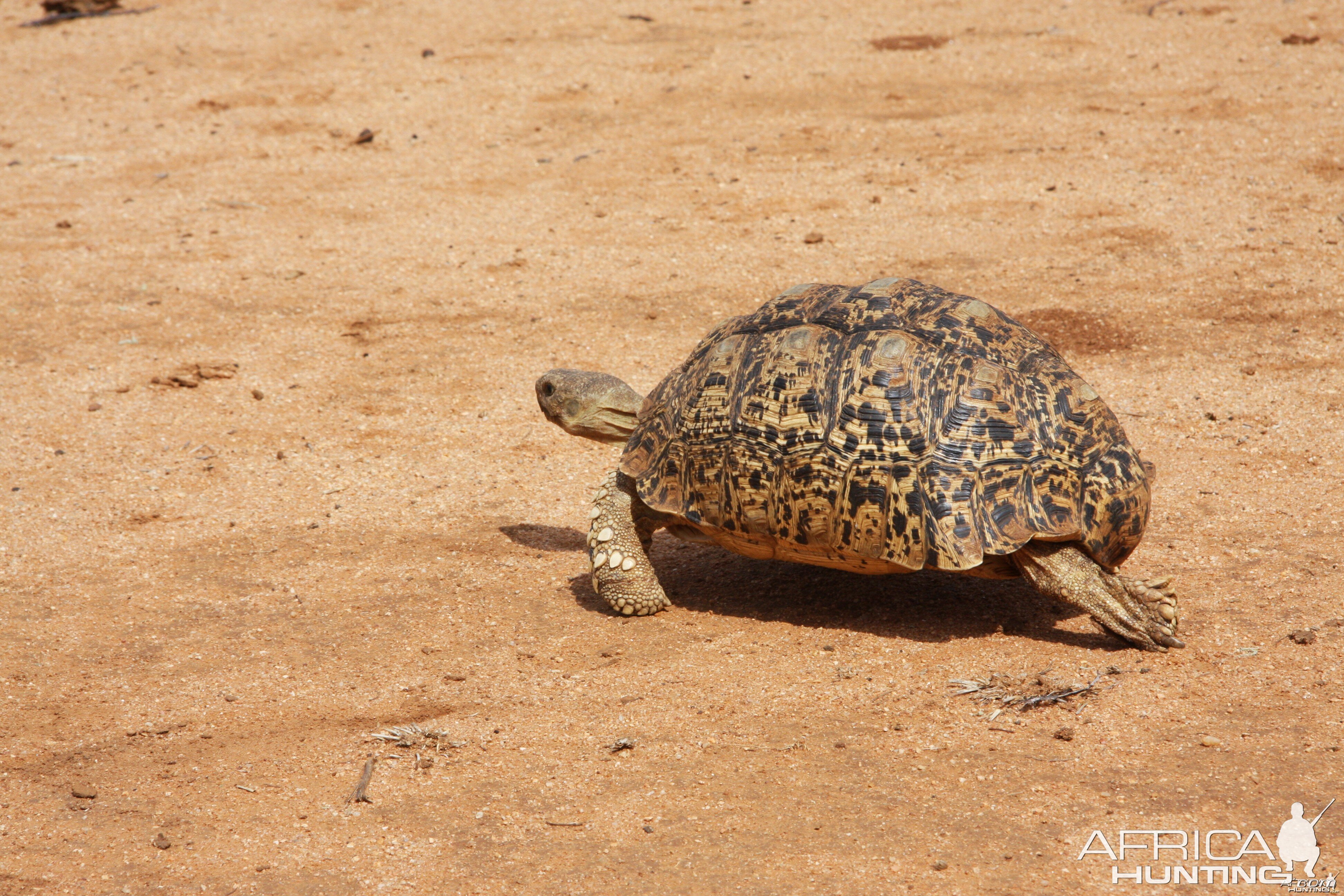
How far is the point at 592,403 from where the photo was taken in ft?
19.7

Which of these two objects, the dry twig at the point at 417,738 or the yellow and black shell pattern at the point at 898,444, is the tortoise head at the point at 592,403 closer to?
the yellow and black shell pattern at the point at 898,444

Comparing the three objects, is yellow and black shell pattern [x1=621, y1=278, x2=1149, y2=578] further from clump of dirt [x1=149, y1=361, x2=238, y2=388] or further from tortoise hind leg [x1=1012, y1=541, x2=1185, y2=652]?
clump of dirt [x1=149, y1=361, x2=238, y2=388]

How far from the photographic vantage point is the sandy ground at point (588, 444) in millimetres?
3977

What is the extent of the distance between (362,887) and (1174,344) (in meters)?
6.54

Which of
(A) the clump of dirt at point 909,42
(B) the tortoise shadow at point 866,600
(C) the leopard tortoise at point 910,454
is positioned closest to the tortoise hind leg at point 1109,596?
(C) the leopard tortoise at point 910,454

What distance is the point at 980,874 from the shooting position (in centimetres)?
355

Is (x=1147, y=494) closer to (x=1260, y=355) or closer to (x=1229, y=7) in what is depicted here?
(x=1260, y=355)

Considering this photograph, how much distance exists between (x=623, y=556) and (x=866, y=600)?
1171 mm

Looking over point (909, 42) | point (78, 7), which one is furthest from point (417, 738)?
point (78, 7)

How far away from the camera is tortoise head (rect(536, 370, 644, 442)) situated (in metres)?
5.99

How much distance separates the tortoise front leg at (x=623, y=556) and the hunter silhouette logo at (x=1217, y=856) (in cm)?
233

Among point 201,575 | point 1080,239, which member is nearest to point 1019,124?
point 1080,239

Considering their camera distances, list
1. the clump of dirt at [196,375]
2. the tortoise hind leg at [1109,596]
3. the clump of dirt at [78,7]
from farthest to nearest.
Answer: the clump of dirt at [78,7], the clump of dirt at [196,375], the tortoise hind leg at [1109,596]

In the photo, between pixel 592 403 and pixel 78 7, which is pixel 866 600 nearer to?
pixel 592 403
